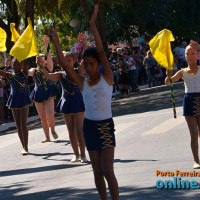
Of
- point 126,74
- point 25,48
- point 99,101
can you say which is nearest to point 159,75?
point 126,74

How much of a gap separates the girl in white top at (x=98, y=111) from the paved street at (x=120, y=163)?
1219 mm

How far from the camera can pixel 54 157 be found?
1300 centimetres

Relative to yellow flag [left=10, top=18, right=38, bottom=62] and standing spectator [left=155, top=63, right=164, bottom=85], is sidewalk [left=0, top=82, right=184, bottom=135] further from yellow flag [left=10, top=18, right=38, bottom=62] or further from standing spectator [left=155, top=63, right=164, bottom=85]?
yellow flag [left=10, top=18, right=38, bottom=62]

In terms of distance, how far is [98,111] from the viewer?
7.15 meters

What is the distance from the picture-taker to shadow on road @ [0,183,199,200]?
806 cm

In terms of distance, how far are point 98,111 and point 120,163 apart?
13.4ft

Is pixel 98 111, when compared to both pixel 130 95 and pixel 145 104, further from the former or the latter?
pixel 130 95

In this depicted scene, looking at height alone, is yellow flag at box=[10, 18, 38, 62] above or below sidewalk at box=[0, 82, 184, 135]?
above

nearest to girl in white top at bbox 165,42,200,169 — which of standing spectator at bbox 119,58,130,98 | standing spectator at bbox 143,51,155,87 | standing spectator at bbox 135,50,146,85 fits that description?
standing spectator at bbox 119,58,130,98

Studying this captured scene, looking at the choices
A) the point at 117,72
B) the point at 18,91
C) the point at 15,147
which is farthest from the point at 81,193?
the point at 117,72

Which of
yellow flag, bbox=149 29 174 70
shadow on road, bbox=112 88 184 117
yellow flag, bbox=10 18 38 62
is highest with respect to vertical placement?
yellow flag, bbox=10 18 38 62

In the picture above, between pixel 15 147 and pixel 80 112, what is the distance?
413 centimetres

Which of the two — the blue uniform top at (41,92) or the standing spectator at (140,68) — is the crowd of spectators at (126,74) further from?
the blue uniform top at (41,92)

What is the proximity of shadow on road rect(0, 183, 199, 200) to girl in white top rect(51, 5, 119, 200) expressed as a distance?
1.14 meters
